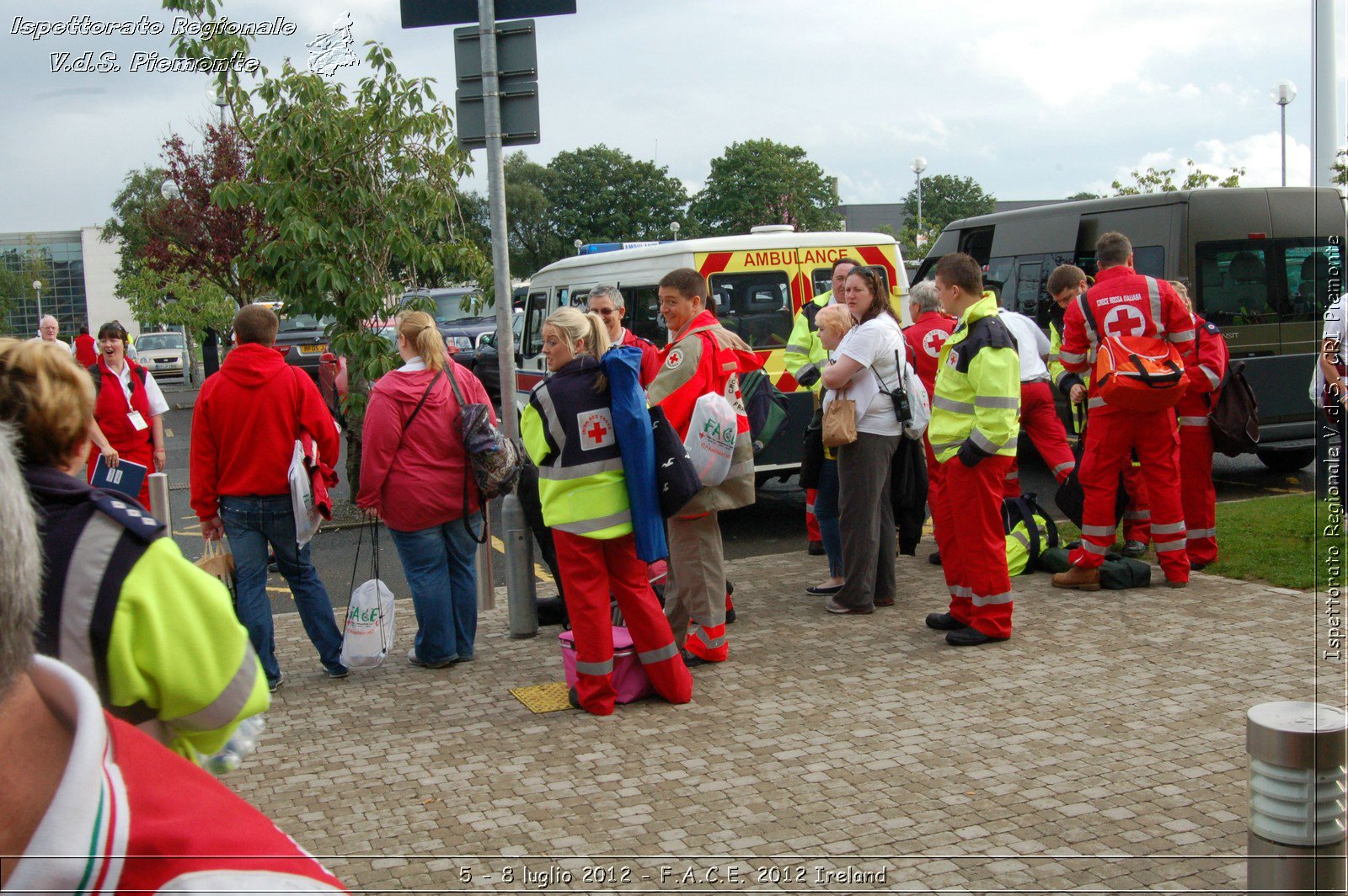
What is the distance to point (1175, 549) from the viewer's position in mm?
7164

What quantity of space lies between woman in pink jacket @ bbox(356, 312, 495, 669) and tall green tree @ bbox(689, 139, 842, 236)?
53117 millimetres

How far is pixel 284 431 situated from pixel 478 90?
7.72 feet

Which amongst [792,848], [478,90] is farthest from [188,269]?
[792,848]

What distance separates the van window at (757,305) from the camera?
9.82 metres

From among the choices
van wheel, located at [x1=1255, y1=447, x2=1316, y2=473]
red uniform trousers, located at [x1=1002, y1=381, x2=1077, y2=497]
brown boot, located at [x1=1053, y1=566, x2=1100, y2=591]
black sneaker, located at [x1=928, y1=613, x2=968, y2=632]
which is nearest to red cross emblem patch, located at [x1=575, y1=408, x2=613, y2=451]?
black sneaker, located at [x1=928, y1=613, x2=968, y2=632]

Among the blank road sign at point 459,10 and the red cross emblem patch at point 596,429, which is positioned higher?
the blank road sign at point 459,10

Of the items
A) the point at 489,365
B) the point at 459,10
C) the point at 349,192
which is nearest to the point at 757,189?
the point at 489,365

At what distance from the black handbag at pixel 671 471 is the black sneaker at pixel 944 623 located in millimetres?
1922

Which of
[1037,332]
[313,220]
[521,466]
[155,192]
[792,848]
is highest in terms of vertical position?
[155,192]

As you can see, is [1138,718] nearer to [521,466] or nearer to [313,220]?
[521,466]

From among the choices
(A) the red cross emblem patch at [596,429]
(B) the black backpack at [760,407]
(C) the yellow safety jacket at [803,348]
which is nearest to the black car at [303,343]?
(C) the yellow safety jacket at [803,348]

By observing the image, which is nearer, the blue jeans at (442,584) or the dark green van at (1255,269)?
the blue jeans at (442,584)

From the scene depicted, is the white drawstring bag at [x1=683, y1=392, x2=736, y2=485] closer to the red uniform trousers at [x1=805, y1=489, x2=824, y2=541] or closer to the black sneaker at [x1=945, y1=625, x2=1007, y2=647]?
the black sneaker at [x1=945, y1=625, x2=1007, y2=647]

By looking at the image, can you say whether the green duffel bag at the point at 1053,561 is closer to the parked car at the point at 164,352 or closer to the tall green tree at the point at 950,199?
the parked car at the point at 164,352
